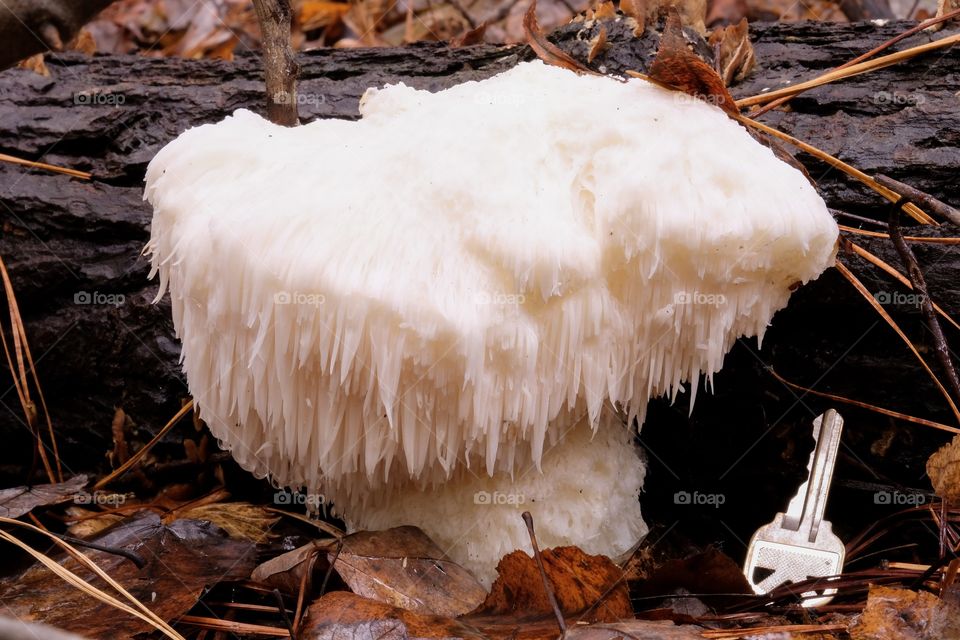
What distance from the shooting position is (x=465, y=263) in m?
2.02

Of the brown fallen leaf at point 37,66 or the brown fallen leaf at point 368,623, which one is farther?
the brown fallen leaf at point 37,66

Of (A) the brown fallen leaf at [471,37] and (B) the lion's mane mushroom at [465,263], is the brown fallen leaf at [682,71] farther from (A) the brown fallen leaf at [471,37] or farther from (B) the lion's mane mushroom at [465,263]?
(A) the brown fallen leaf at [471,37]

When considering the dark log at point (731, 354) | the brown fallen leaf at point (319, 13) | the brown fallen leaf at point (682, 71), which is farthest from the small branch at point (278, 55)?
the brown fallen leaf at point (319, 13)

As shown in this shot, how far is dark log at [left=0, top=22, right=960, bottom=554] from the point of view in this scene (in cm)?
287

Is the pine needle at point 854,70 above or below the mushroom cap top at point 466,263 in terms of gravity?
above

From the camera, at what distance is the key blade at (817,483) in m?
2.57

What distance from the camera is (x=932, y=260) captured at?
2.77m

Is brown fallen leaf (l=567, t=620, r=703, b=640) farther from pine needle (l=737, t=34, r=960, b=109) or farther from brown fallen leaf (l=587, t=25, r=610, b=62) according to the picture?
brown fallen leaf (l=587, t=25, r=610, b=62)

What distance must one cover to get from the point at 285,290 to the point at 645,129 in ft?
3.54

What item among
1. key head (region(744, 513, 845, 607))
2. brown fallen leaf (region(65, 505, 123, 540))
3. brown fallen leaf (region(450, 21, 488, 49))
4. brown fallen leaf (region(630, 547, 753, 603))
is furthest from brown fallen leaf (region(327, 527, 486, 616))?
brown fallen leaf (region(450, 21, 488, 49))

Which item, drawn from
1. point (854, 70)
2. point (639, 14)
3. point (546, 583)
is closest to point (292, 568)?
point (546, 583)

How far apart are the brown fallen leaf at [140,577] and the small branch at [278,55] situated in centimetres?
150

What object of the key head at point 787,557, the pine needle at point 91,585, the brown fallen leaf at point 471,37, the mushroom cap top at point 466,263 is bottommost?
the key head at point 787,557

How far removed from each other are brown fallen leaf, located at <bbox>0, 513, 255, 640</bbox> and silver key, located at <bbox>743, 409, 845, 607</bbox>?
163 centimetres
